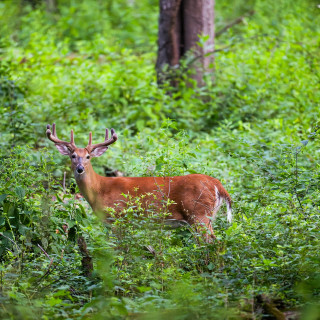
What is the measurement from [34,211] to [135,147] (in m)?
3.46

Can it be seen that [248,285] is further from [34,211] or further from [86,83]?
[86,83]

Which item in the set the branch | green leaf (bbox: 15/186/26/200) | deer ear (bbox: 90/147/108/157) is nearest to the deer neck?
deer ear (bbox: 90/147/108/157)

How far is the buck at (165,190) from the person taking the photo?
5883 mm

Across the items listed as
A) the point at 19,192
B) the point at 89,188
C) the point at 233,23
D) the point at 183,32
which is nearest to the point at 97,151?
the point at 89,188

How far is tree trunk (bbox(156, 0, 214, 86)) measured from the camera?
10.4 m

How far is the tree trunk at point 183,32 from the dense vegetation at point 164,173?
29cm

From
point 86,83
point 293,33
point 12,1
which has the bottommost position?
point 86,83

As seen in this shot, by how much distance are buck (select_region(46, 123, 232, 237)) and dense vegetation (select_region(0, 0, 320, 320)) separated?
6.4 inches

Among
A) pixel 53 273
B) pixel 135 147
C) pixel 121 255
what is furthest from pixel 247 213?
pixel 135 147

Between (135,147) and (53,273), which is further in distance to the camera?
(135,147)

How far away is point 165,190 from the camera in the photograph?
6043 mm

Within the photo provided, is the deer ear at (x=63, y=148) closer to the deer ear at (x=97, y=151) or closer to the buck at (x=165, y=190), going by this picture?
the buck at (x=165, y=190)

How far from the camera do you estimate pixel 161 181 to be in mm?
6051

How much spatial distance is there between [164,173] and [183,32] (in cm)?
567
